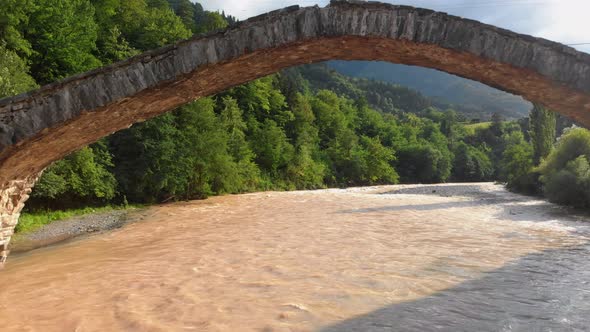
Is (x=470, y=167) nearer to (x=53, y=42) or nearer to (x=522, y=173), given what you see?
(x=522, y=173)

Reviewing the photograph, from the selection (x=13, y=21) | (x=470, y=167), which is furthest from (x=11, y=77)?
(x=470, y=167)

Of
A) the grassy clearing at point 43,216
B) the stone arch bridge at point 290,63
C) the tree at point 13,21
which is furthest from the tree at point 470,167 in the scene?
the stone arch bridge at point 290,63

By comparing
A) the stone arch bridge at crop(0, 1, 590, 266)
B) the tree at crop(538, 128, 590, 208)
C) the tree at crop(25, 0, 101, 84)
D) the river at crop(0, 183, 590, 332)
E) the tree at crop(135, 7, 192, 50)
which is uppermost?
the tree at crop(135, 7, 192, 50)

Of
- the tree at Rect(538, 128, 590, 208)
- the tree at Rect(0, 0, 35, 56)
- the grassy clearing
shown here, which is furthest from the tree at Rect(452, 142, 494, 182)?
the tree at Rect(0, 0, 35, 56)

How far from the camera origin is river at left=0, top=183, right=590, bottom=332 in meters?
5.29

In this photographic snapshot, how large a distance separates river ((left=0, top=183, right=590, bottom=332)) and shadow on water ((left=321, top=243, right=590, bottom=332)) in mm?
20

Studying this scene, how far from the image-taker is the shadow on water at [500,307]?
16.8 ft

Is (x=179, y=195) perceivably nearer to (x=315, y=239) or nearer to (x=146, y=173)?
(x=146, y=173)

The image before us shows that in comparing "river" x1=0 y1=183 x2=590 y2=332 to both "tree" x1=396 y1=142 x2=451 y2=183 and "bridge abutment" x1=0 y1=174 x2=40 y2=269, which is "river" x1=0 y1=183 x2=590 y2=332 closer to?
"bridge abutment" x1=0 y1=174 x2=40 y2=269

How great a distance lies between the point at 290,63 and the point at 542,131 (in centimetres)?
3831

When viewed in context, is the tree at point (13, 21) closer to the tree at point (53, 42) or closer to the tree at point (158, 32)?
the tree at point (53, 42)

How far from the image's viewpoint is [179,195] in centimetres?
2850

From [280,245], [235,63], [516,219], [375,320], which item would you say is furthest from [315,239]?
[516,219]

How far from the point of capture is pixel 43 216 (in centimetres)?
1728
